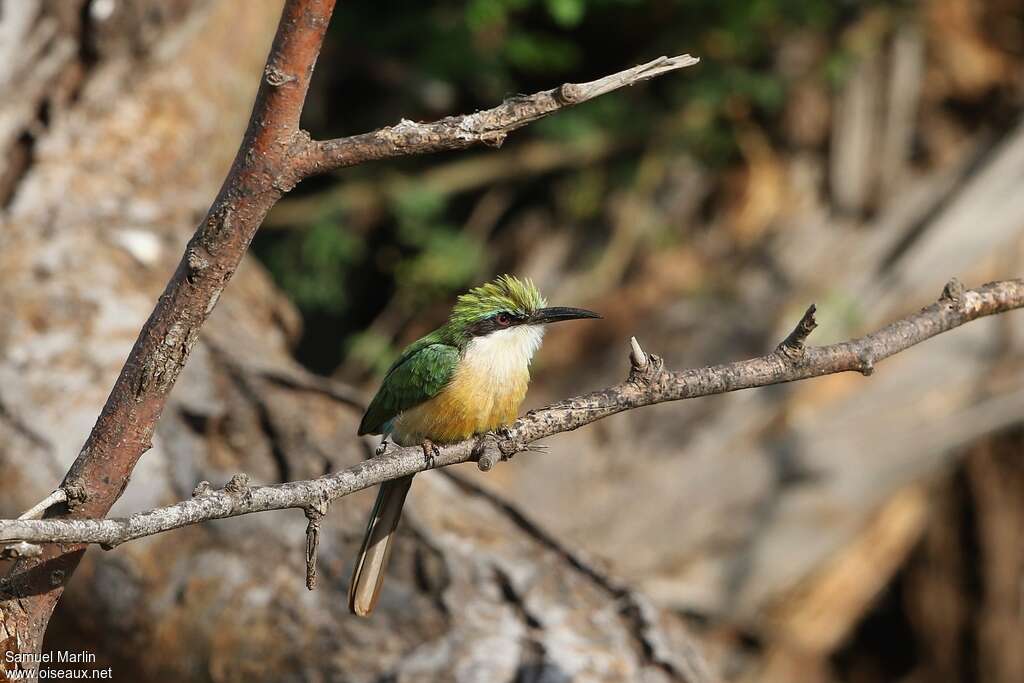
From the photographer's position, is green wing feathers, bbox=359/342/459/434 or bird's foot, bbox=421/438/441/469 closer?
bird's foot, bbox=421/438/441/469

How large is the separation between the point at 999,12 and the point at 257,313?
4.51 m

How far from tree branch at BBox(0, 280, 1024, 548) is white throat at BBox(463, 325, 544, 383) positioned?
0.35 metres

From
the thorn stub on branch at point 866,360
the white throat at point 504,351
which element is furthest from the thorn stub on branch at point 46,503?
the thorn stub on branch at point 866,360

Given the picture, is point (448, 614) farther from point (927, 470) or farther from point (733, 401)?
point (927, 470)

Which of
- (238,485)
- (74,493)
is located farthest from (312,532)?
(74,493)

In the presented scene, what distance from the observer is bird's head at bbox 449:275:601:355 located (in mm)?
3768

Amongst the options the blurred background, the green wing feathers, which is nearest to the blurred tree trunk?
the blurred background

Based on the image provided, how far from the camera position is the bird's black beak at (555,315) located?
367cm

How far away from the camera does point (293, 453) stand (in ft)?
13.8

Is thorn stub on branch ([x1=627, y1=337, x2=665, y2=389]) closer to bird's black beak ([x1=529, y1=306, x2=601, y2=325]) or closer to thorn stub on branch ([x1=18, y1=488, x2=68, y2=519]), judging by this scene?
bird's black beak ([x1=529, y1=306, x2=601, y2=325])

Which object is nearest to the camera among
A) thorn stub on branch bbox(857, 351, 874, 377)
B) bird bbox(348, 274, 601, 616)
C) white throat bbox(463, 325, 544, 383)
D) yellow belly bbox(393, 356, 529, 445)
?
thorn stub on branch bbox(857, 351, 874, 377)

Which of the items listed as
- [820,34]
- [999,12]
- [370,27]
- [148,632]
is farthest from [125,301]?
[999,12]

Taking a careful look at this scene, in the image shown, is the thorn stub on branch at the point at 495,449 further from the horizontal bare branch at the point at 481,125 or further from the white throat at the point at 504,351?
the horizontal bare branch at the point at 481,125

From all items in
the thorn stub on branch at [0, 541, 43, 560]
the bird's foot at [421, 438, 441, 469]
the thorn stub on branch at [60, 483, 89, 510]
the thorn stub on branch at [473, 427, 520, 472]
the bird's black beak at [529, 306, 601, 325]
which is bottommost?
the thorn stub on branch at [0, 541, 43, 560]
